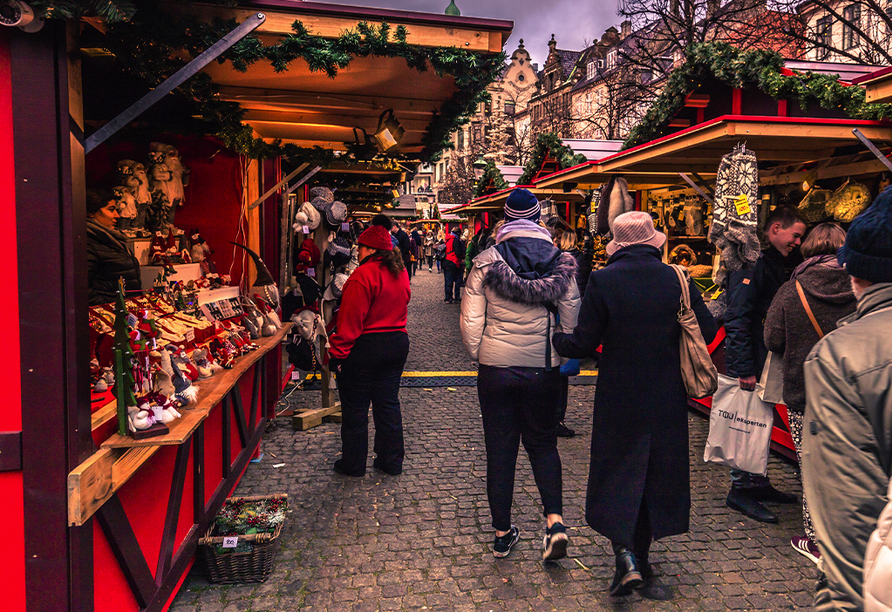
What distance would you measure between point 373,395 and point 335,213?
85.5 inches

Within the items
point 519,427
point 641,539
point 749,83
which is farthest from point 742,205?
point 641,539

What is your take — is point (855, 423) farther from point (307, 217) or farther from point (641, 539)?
point (307, 217)

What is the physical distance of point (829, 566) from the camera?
1363 mm

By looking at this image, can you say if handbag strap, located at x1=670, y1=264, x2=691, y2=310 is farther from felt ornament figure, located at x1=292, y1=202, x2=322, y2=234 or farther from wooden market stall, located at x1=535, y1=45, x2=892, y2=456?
felt ornament figure, located at x1=292, y1=202, x2=322, y2=234

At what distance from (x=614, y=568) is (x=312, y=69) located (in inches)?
122

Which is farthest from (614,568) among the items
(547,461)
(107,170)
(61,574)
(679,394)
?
(107,170)

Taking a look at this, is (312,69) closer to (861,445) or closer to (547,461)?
(547,461)

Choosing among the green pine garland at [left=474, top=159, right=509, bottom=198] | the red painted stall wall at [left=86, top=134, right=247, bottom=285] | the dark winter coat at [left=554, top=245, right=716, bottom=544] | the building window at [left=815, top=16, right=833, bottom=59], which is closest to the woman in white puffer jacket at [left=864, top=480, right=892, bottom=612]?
the dark winter coat at [left=554, top=245, right=716, bottom=544]

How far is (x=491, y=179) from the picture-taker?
1551cm

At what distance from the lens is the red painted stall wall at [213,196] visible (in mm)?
4988

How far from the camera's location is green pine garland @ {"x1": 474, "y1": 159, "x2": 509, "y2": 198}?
14.7m

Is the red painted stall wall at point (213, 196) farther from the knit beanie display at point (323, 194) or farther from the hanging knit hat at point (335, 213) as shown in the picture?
the knit beanie display at point (323, 194)

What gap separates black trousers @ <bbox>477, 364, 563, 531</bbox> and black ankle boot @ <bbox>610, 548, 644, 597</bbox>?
1.46ft

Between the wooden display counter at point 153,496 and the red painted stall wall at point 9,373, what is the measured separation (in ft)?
0.63
